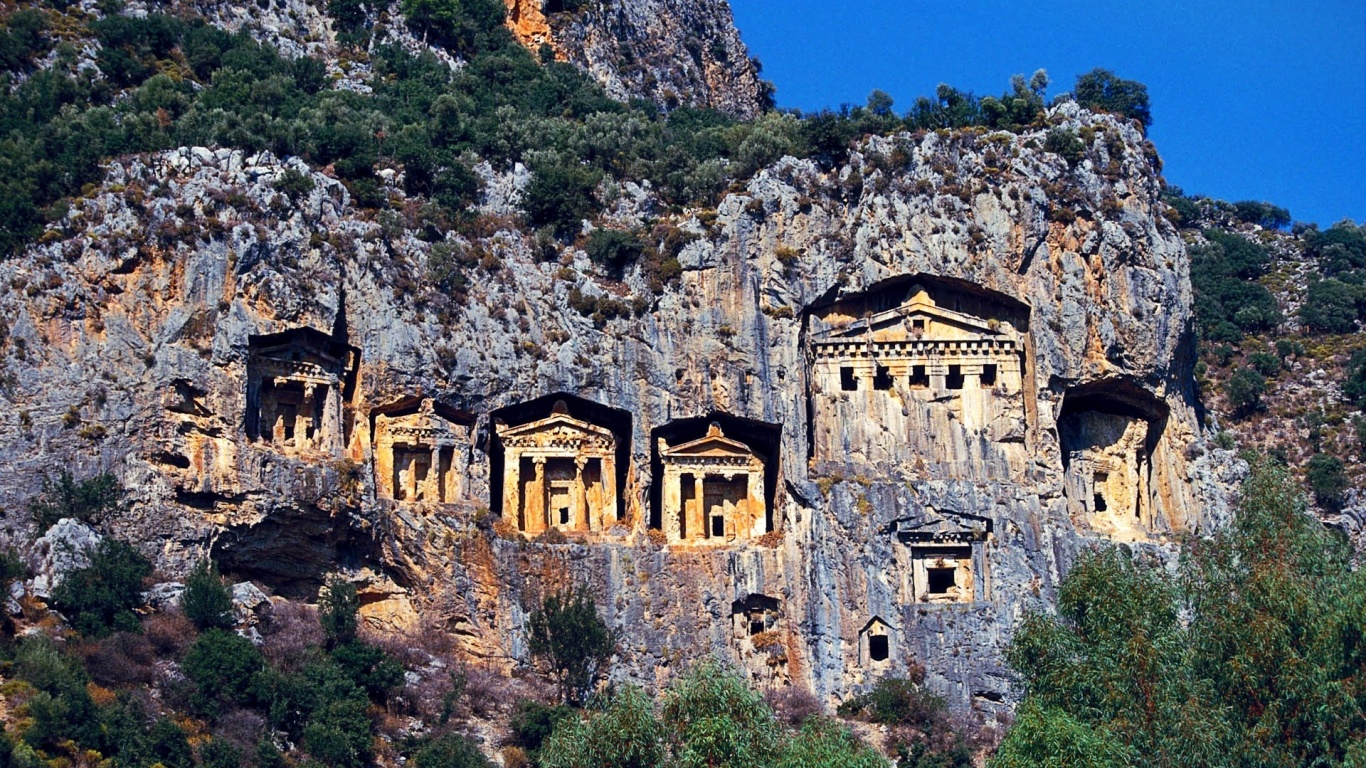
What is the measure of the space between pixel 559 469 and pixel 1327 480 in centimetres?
3121

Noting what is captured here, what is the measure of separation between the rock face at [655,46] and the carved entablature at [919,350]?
1188 inches

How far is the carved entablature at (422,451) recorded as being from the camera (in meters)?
62.9

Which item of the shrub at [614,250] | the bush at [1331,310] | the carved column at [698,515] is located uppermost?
the bush at [1331,310]

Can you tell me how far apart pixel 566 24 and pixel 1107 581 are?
174 feet

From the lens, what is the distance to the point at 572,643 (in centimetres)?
5934

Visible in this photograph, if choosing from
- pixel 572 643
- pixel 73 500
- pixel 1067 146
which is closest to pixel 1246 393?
pixel 1067 146

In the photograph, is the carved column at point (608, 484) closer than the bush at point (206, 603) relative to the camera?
No

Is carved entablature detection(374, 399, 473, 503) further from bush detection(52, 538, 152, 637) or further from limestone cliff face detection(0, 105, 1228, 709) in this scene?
bush detection(52, 538, 152, 637)

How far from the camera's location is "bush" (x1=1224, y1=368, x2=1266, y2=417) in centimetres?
8431

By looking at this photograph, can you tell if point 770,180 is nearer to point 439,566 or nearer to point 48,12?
point 439,566

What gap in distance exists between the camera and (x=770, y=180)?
2603 inches

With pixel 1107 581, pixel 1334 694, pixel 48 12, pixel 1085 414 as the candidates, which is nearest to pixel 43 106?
pixel 48 12

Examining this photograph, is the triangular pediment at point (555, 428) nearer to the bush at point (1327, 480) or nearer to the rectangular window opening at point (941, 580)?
the rectangular window opening at point (941, 580)

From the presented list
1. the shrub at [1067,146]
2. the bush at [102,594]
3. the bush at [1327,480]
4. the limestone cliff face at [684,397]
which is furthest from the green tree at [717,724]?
the bush at [1327,480]
